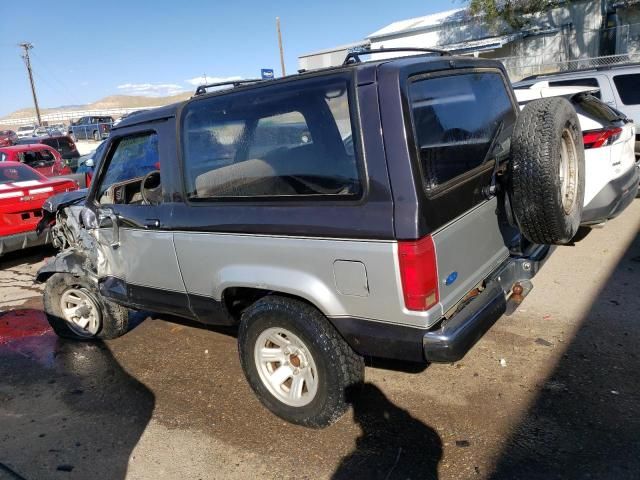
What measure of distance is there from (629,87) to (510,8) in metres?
20.6

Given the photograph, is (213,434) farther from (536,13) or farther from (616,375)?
(536,13)

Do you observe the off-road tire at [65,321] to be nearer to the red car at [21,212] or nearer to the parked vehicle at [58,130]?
the red car at [21,212]

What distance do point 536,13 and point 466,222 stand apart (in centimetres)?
2865

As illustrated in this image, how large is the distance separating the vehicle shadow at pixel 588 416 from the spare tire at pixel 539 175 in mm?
978

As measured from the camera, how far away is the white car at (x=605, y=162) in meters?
4.63

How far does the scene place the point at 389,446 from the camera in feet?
9.36

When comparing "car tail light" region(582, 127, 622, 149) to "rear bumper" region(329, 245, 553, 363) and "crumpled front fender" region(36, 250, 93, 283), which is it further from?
"crumpled front fender" region(36, 250, 93, 283)

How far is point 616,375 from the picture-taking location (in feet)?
10.8

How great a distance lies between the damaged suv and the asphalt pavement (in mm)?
362

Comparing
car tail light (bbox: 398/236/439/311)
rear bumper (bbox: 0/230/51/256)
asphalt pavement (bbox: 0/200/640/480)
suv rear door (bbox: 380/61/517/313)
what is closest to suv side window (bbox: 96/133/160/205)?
asphalt pavement (bbox: 0/200/640/480)

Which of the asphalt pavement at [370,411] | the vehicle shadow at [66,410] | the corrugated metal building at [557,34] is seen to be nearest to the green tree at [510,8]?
the corrugated metal building at [557,34]

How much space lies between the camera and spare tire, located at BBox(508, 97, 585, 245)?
2746 millimetres

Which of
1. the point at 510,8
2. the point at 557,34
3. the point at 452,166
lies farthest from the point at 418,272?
the point at 557,34

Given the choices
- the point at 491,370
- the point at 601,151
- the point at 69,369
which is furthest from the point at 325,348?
the point at 601,151
